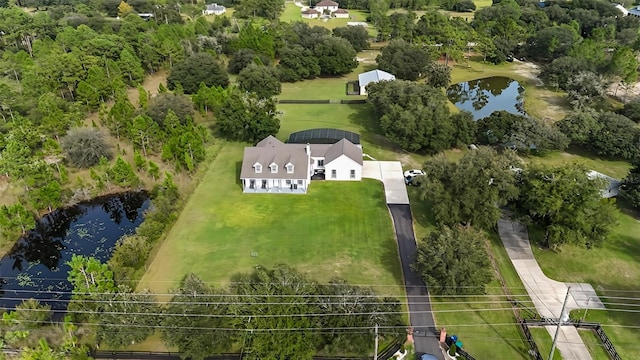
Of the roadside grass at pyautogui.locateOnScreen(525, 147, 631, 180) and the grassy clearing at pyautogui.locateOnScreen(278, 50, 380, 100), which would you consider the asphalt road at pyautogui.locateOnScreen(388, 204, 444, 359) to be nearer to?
the roadside grass at pyautogui.locateOnScreen(525, 147, 631, 180)

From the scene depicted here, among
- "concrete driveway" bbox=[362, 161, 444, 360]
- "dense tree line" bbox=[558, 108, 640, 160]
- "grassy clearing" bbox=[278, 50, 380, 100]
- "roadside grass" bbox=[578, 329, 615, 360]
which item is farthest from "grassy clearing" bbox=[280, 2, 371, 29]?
"roadside grass" bbox=[578, 329, 615, 360]

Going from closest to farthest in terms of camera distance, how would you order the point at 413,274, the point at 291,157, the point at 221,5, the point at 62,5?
the point at 413,274
the point at 291,157
the point at 62,5
the point at 221,5

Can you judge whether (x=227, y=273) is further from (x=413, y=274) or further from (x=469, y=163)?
(x=469, y=163)

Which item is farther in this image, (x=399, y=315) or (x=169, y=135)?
(x=169, y=135)

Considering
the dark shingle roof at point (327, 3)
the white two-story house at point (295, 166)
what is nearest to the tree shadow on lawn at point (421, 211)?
the white two-story house at point (295, 166)

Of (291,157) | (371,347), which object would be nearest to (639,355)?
(371,347)

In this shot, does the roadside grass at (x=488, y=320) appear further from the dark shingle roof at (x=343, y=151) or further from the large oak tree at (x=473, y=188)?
the dark shingle roof at (x=343, y=151)
